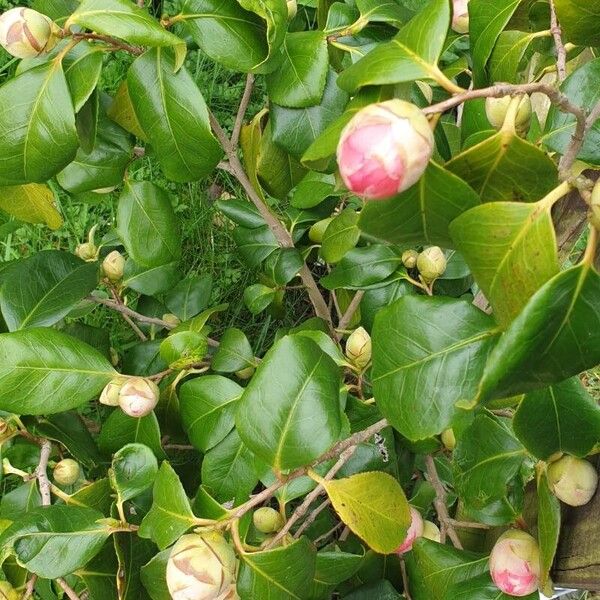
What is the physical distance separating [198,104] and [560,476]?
65 centimetres

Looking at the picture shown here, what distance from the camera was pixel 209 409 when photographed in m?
1.14

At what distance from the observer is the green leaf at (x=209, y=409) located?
113 centimetres

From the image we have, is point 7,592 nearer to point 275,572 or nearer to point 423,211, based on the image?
point 275,572

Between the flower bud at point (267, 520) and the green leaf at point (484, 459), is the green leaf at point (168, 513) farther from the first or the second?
the green leaf at point (484, 459)

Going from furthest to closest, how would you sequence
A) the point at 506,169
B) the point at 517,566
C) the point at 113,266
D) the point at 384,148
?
the point at 113,266
the point at 517,566
the point at 506,169
the point at 384,148

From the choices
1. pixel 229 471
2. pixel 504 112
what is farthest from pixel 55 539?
pixel 504 112

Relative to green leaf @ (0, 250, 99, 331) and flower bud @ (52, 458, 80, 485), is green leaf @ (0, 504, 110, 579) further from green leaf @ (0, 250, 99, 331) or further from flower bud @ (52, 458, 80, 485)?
green leaf @ (0, 250, 99, 331)

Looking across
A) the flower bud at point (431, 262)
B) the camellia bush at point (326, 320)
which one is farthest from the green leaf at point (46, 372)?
the flower bud at point (431, 262)

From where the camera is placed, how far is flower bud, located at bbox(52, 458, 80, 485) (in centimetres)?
114

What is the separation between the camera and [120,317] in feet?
6.58

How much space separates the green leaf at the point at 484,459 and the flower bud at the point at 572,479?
0.30ft

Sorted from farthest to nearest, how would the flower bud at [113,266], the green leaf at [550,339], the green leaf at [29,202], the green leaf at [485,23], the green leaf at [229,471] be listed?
1. the flower bud at [113,266]
2. the green leaf at [29,202]
3. the green leaf at [229,471]
4. the green leaf at [485,23]
5. the green leaf at [550,339]

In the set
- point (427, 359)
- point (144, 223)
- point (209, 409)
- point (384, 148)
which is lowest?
point (209, 409)

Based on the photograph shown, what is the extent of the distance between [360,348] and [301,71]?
0.42 metres
